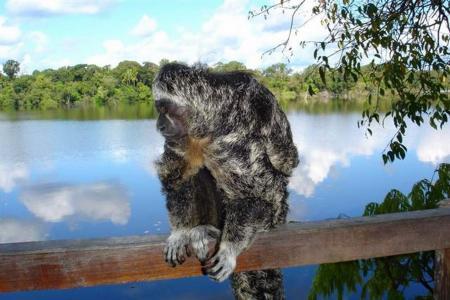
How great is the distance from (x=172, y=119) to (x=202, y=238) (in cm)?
63

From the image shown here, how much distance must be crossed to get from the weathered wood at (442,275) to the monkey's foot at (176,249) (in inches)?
47.0

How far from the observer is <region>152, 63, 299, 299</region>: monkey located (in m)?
2.27

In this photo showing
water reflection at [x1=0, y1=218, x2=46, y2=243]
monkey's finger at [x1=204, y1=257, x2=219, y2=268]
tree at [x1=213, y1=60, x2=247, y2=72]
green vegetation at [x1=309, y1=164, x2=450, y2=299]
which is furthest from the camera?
water reflection at [x1=0, y1=218, x2=46, y2=243]

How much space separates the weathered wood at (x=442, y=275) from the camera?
212 cm

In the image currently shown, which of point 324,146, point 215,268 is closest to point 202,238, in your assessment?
point 215,268

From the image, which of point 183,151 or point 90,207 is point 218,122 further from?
point 90,207

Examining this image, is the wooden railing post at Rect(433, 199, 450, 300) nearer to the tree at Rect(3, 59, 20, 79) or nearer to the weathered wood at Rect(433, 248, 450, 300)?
the weathered wood at Rect(433, 248, 450, 300)

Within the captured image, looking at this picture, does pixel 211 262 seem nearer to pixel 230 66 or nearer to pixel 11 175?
pixel 230 66

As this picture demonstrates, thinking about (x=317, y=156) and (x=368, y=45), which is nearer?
(x=368, y=45)

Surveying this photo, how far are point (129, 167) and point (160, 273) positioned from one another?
56.2 ft

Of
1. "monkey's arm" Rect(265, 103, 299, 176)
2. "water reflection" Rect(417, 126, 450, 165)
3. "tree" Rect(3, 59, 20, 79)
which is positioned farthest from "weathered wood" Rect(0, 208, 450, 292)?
"tree" Rect(3, 59, 20, 79)

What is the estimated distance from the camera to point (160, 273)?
1872 millimetres

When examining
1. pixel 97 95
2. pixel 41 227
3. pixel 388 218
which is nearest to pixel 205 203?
pixel 388 218

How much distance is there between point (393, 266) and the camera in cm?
420
